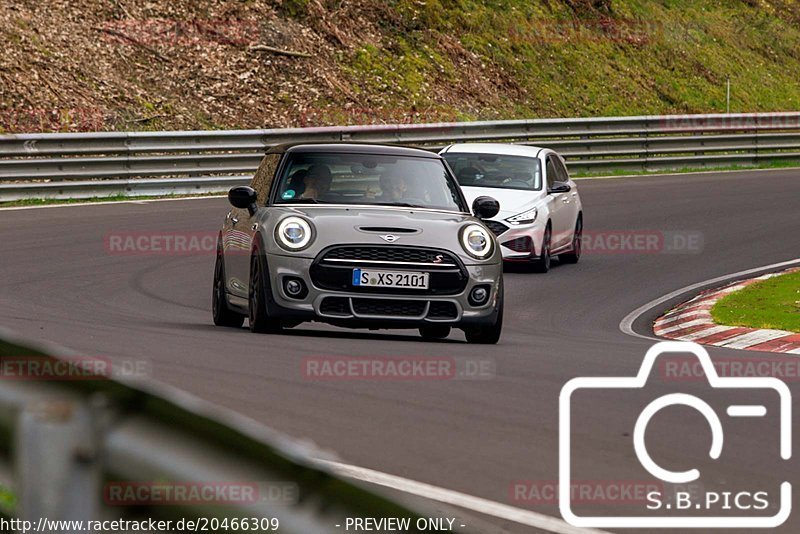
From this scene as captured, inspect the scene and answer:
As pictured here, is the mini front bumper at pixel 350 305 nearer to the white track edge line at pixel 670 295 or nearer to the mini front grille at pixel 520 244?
the white track edge line at pixel 670 295

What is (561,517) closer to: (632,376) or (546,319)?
(632,376)

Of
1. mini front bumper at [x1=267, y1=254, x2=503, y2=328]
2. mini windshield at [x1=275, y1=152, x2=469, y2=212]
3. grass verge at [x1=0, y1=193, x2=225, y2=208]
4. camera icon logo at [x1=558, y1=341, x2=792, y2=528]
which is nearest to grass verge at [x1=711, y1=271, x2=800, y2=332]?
camera icon logo at [x1=558, y1=341, x2=792, y2=528]

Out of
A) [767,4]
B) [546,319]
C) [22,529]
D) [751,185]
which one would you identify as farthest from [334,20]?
[22,529]

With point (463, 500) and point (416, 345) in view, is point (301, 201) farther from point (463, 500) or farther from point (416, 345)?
point (463, 500)

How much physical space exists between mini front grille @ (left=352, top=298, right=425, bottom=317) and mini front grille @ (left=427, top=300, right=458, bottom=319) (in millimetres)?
154

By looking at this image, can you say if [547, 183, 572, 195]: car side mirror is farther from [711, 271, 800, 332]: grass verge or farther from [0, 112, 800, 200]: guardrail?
[0, 112, 800, 200]: guardrail

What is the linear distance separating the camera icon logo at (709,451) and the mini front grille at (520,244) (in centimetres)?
690

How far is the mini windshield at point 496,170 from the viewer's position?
17.8 m

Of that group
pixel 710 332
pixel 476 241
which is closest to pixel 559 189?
pixel 710 332

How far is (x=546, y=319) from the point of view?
13.6 meters

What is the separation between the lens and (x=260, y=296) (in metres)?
10.4

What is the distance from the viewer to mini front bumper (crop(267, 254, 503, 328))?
33.5 feet

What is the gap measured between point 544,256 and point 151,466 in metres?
15.5

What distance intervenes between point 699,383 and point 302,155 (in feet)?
15.3
